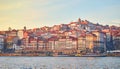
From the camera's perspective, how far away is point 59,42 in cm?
10525

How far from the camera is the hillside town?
101125 millimetres

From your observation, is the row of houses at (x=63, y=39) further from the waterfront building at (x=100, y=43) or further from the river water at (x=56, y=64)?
the river water at (x=56, y=64)

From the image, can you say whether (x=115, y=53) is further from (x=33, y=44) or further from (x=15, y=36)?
(x=15, y=36)

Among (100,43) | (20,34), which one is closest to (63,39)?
(100,43)

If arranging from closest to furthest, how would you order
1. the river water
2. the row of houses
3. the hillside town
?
the river water, the hillside town, the row of houses

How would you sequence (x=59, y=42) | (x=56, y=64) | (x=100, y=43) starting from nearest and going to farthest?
(x=56, y=64)
(x=59, y=42)
(x=100, y=43)

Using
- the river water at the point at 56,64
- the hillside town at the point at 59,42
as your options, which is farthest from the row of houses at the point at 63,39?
the river water at the point at 56,64

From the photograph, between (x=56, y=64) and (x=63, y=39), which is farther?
(x=63, y=39)

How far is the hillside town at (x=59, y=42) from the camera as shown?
101125 mm

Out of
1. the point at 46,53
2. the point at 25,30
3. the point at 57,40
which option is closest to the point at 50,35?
the point at 25,30

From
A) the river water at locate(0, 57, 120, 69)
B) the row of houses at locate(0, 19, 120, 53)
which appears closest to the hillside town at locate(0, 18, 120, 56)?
the row of houses at locate(0, 19, 120, 53)

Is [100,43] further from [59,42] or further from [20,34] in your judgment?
[20,34]

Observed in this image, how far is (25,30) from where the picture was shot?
12369 centimetres

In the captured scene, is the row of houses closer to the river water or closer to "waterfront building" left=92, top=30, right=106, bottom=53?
"waterfront building" left=92, top=30, right=106, bottom=53
